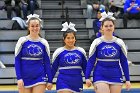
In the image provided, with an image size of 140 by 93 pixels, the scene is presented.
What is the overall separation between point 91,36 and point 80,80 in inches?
239

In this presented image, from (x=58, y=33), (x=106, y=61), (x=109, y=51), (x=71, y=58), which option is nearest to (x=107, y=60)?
(x=106, y=61)

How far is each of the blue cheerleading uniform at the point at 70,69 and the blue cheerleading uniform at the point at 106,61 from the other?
0.24 meters

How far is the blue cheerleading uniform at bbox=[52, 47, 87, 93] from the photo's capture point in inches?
209

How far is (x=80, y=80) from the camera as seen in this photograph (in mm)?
5375

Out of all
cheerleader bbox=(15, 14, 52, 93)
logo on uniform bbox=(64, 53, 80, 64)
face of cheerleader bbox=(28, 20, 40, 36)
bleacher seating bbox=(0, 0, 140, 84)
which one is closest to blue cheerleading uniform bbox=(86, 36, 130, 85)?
logo on uniform bbox=(64, 53, 80, 64)

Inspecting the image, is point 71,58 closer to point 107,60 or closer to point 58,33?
point 107,60

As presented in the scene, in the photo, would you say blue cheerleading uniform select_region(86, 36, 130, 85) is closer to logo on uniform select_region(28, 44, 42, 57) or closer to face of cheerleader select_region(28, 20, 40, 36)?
logo on uniform select_region(28, 44, 42, 57)

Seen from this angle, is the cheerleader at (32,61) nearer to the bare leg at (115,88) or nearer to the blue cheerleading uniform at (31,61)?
the blue cheerleading uniform at (31,61)

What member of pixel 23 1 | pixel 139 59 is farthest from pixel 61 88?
pixel 23 1

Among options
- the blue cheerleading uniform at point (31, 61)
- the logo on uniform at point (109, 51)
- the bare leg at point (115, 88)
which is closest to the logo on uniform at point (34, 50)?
the blue cheerleading uniform at point (31, 61)

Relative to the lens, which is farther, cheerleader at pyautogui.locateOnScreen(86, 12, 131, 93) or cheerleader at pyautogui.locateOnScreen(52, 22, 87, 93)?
cheerleader at pyautogui.locateOnScreen(52, 22, 87, 93)

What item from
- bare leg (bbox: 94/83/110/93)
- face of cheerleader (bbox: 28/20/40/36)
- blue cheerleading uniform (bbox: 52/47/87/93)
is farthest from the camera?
blue cheerleading uniform (bbox: 52/47/87/93)

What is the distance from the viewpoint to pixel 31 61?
17.2 feet

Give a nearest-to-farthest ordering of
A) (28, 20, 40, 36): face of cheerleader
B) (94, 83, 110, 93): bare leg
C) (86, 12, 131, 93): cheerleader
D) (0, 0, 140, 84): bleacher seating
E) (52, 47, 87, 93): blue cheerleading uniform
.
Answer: (94, 83, 110, 93): bare leg
(86, 12, 131, 93): cheerleader
(28, 20, 40, 36): face of cheerleader
(52, 47, 87, 93): blue cheerleading uniform
(0, 0, 140, 84): bleacher seating
